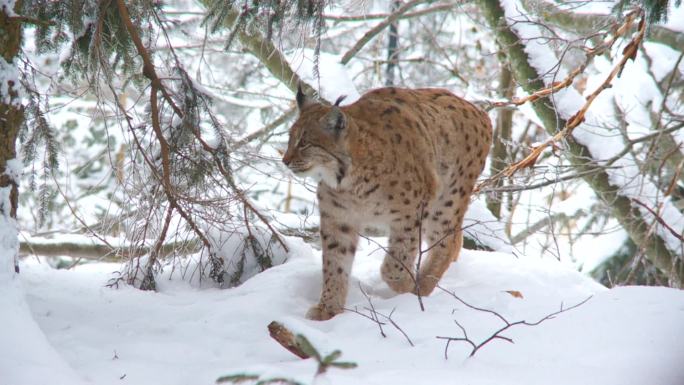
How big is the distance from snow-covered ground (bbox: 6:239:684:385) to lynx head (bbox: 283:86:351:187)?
2.96 ft

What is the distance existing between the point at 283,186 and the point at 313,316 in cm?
1190

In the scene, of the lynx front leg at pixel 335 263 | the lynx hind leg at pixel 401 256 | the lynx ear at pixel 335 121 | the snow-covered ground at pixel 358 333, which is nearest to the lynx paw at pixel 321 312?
the lynx front leg at pixel 335 263

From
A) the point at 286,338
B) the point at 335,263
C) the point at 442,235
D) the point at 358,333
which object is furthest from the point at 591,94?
the point at 286,338

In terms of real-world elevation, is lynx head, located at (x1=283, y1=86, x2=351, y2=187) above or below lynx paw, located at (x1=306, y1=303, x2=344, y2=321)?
above

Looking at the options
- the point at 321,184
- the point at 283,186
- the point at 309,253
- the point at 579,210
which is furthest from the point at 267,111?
the point at 321,184

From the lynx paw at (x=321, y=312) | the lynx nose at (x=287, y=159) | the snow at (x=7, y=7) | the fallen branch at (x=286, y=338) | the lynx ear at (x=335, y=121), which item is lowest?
the lynx paw at (x=321, y=312)

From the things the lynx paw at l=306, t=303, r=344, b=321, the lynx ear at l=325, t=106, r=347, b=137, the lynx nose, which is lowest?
the lynx paw at l=306, t=303, r=344, b=321

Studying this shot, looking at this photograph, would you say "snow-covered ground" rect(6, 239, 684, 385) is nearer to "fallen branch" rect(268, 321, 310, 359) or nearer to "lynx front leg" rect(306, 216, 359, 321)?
"fallen branch" rect(268, 321, 310, 359)

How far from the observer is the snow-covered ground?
3223 mm

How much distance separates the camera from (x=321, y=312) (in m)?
4.84

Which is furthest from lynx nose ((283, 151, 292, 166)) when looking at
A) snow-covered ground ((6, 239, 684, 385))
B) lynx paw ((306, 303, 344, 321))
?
lynx paw ((306, 303, 344, 321))

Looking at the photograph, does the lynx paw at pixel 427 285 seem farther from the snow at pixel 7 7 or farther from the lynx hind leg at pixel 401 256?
the snow at pixel 7 7

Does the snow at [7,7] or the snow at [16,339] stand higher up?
the snow at [7,7]

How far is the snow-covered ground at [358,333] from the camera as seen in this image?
3.22 metres
